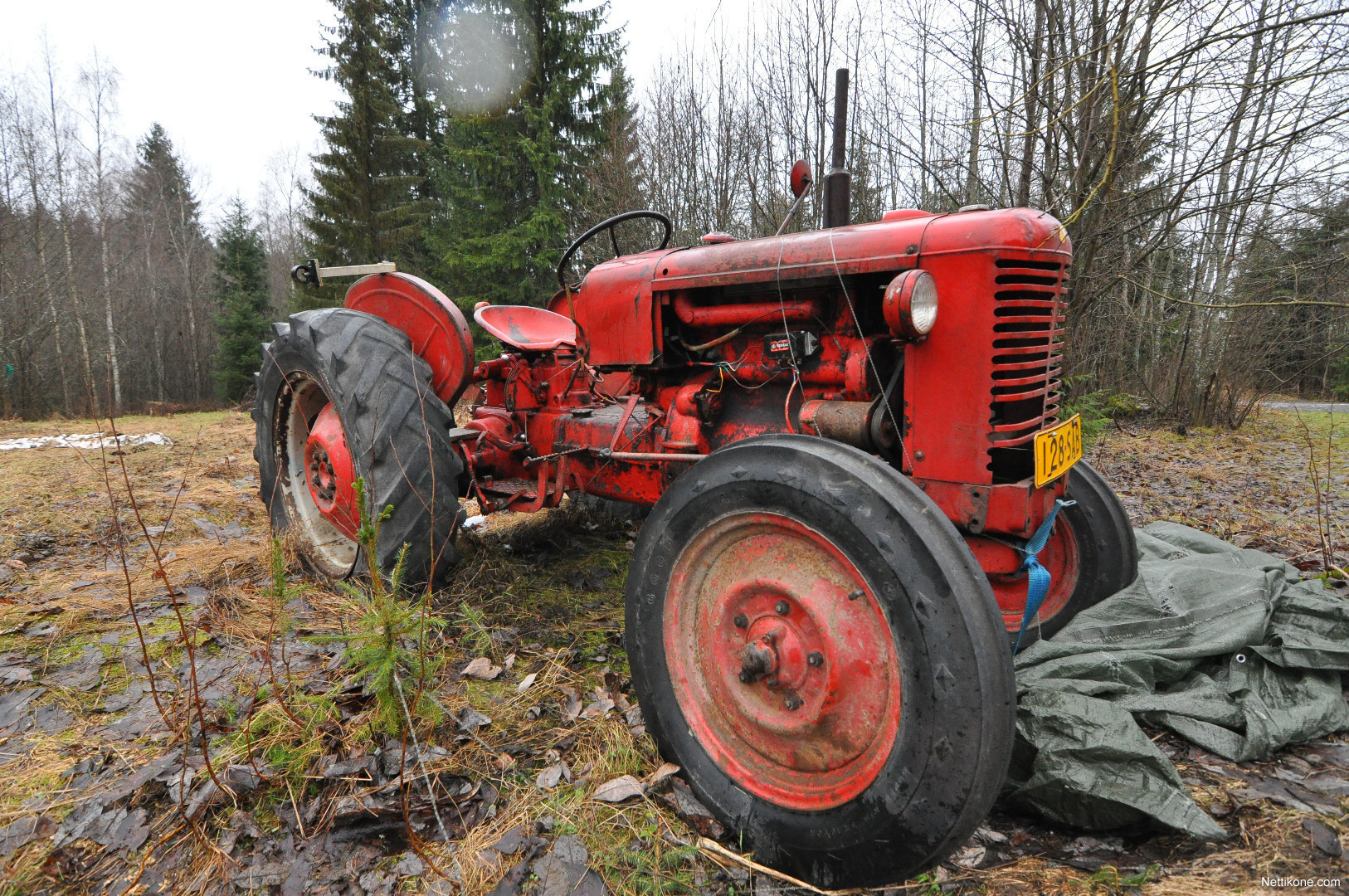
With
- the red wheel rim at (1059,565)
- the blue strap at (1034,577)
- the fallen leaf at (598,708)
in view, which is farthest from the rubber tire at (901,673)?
the red wheel rim at (1059,565)

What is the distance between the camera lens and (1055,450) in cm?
201

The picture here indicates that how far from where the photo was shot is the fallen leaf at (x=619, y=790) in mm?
1826

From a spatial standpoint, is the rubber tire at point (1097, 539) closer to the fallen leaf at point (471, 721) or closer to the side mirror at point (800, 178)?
the side mirror at point (800, 178)

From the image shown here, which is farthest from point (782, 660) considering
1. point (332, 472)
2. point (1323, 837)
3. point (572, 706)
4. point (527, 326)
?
point (527, 326)

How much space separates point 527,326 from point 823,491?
3.08 metres

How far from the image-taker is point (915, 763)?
1405 mm

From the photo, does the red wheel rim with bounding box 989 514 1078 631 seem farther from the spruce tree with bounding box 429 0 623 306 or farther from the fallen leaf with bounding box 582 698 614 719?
the spruce tree with bounding box 429 0 623 306

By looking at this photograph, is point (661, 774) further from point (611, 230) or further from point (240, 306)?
point (240, 306)

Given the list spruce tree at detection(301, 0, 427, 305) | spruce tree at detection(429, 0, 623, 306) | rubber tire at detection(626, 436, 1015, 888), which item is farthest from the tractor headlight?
spruce tree at detection(301, 0, 427, 305)

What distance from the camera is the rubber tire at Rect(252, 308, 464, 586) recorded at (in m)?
2.79

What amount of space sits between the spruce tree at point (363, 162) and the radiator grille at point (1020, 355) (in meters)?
16.5

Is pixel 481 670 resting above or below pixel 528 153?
below

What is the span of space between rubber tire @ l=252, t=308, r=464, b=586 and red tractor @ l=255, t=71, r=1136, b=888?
0.01 meters

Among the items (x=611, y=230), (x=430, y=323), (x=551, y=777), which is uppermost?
(x=611, y=230)
